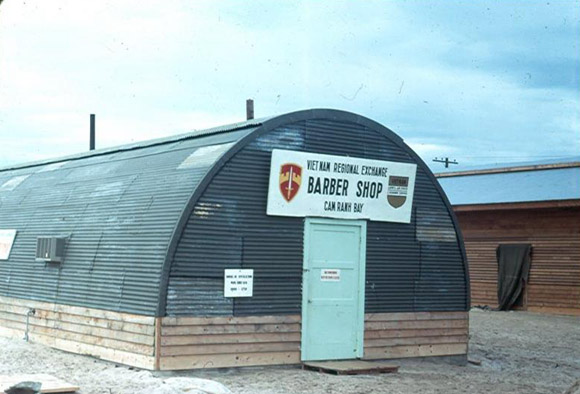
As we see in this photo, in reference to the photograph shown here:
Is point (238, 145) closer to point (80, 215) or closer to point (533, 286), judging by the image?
point (80, 215)

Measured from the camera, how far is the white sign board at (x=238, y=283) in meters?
13.0

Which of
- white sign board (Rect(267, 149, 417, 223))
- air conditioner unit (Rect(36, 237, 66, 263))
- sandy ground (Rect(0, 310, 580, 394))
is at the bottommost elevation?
sandy ground (Rect(0, 310, 580, 394))

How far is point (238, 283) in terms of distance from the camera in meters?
13.1

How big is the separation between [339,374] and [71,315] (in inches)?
173

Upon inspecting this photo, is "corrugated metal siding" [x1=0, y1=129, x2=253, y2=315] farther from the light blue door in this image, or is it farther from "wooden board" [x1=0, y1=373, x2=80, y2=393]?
the light blue door

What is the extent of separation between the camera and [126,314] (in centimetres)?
1295

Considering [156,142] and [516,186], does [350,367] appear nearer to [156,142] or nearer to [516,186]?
[156,142]

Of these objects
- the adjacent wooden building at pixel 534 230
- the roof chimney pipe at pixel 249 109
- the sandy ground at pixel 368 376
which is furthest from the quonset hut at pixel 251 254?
the adjacent wooden building at pixel 534 230

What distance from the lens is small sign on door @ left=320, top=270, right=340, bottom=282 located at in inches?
554

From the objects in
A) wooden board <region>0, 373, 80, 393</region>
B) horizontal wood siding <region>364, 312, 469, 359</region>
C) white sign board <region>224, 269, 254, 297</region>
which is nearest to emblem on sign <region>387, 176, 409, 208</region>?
horizontal wood siding <region>364, 312, 469, 359</region>

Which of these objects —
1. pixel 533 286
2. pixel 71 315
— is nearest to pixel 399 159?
pixel 71 315

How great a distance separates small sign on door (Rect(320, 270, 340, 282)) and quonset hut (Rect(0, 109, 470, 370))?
2 centimetres

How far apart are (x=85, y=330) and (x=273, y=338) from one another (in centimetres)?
295

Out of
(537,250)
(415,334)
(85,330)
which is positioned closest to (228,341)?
(85,330)
